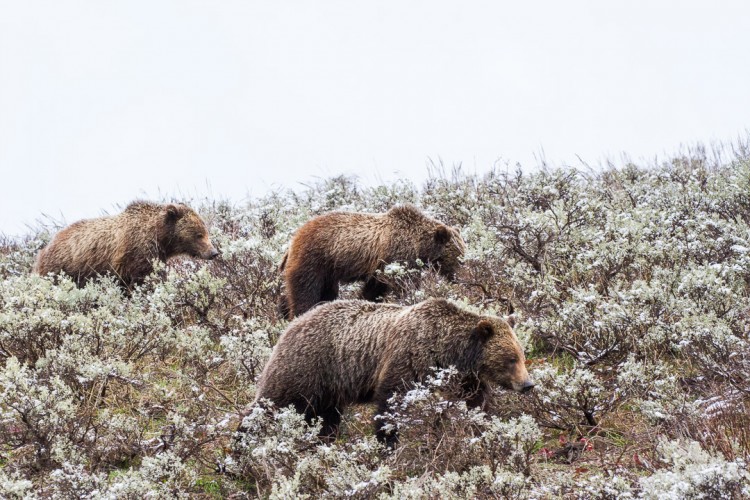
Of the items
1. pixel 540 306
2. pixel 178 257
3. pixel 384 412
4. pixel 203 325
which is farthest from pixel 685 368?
pixel 178 257

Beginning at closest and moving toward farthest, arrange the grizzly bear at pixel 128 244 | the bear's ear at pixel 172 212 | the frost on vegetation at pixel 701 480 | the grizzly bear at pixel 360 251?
the frost on vegetation at pixel 701 480 → the grizzly bear at pixel 360 251 → the grizzly bear at pixel 128 244 → the bear's ear at pixel 172 212

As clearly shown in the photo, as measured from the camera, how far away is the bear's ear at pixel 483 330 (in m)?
6.27

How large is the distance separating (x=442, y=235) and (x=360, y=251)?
3.12 ft

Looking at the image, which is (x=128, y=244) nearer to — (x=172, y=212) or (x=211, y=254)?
(x=172, y=212)

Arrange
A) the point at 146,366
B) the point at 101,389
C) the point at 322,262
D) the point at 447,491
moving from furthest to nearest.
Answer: the point at 322,262 < the point at 146,366 < the point at 101,389 < the point at 447,491

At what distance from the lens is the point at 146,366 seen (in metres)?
7.87

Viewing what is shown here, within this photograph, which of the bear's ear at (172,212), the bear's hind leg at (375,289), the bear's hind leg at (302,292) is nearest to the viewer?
the bear's hind leg at (302,292)

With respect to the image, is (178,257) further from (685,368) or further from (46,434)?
(685,368)

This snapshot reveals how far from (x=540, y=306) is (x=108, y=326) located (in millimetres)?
4036

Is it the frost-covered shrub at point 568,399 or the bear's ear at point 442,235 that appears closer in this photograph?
the frost-covered shrub at point 568,399

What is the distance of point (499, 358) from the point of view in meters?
6.27

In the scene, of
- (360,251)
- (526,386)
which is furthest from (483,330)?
(360,251)

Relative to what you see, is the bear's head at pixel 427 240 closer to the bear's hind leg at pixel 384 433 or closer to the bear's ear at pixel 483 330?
the bear's ear at pixel 483 330

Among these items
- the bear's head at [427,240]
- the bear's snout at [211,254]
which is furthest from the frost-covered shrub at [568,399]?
the bear's snout at [211,254]
